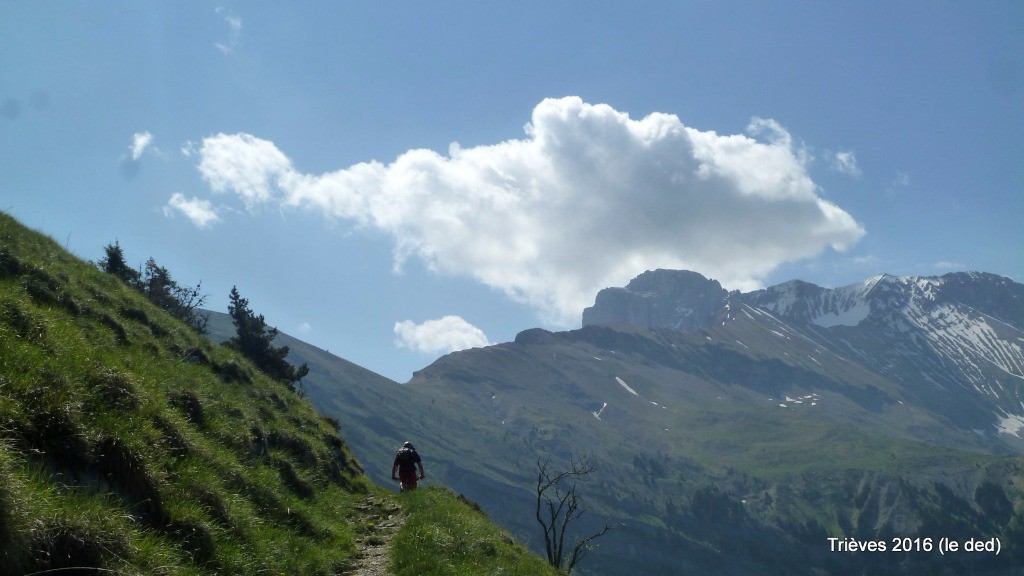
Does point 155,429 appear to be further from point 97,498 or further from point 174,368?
point 174,368

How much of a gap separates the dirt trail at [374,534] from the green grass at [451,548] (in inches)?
13.2

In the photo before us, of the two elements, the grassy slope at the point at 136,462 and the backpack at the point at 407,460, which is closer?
the grassy slope at the point at 136,462

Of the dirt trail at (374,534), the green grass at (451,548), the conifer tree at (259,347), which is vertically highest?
the conifer tree at (259,347)

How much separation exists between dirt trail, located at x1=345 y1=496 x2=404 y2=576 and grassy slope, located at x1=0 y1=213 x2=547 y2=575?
0.30 meters

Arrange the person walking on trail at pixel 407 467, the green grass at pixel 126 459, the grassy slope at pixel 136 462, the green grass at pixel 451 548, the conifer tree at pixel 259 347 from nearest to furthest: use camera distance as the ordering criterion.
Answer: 1. the green grass at pixel 126 459
2. the grassy slope at pixel 136 462
3. the green grass at pixel 451 548
4. the person walking on trail at pixel 407 467
5. the conifer tree at pixel 259 347

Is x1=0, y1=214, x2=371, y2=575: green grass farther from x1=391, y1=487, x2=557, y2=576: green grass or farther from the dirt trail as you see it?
x1=391, y1=487, x2=557, y2=576: green grass

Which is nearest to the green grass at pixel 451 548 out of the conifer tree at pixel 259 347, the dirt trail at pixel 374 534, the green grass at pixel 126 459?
the dirt trail at pixel 374 534

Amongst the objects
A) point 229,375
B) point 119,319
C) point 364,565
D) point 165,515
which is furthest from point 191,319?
point 165,515

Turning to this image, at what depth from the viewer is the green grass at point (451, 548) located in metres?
15.7

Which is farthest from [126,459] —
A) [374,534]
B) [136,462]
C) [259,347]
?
[259,347]

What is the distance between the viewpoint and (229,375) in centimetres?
2545

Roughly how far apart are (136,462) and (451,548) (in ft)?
30.5

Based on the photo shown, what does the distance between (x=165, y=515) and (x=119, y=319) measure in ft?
42.3

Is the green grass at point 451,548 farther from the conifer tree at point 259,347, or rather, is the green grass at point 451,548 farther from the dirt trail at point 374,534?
the conifer tree at point 259,347
